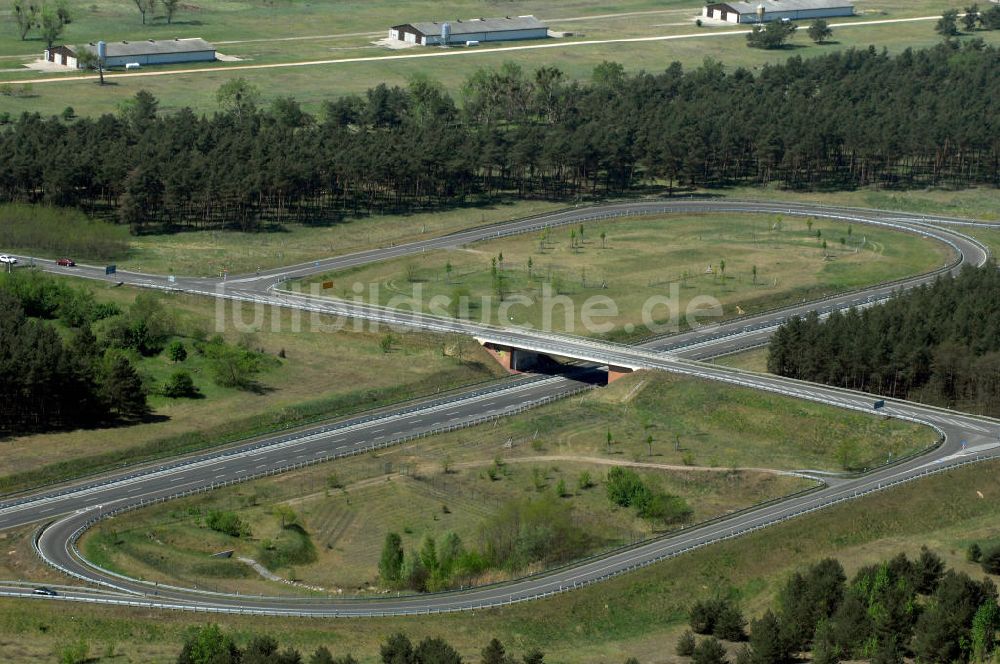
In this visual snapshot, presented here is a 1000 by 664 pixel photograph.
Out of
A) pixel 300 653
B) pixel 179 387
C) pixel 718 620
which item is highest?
pixel 179 387

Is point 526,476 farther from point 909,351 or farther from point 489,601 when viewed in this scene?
point 909,351

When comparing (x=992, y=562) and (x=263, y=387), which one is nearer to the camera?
(x=992, y=562)

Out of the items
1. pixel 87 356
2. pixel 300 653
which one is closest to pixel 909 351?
pixel 300 653

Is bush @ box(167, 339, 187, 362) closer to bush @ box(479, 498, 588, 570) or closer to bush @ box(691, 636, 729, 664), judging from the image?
bush @ box(479, 498, 588, 570)

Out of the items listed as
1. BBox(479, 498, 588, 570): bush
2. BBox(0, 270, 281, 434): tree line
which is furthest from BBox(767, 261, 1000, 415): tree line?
BBox(0, 270, 281, 434): tree line

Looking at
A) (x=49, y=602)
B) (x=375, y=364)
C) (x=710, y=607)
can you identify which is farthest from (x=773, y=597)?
(x=375, y=364)

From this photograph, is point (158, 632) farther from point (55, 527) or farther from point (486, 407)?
point (486, 407)
